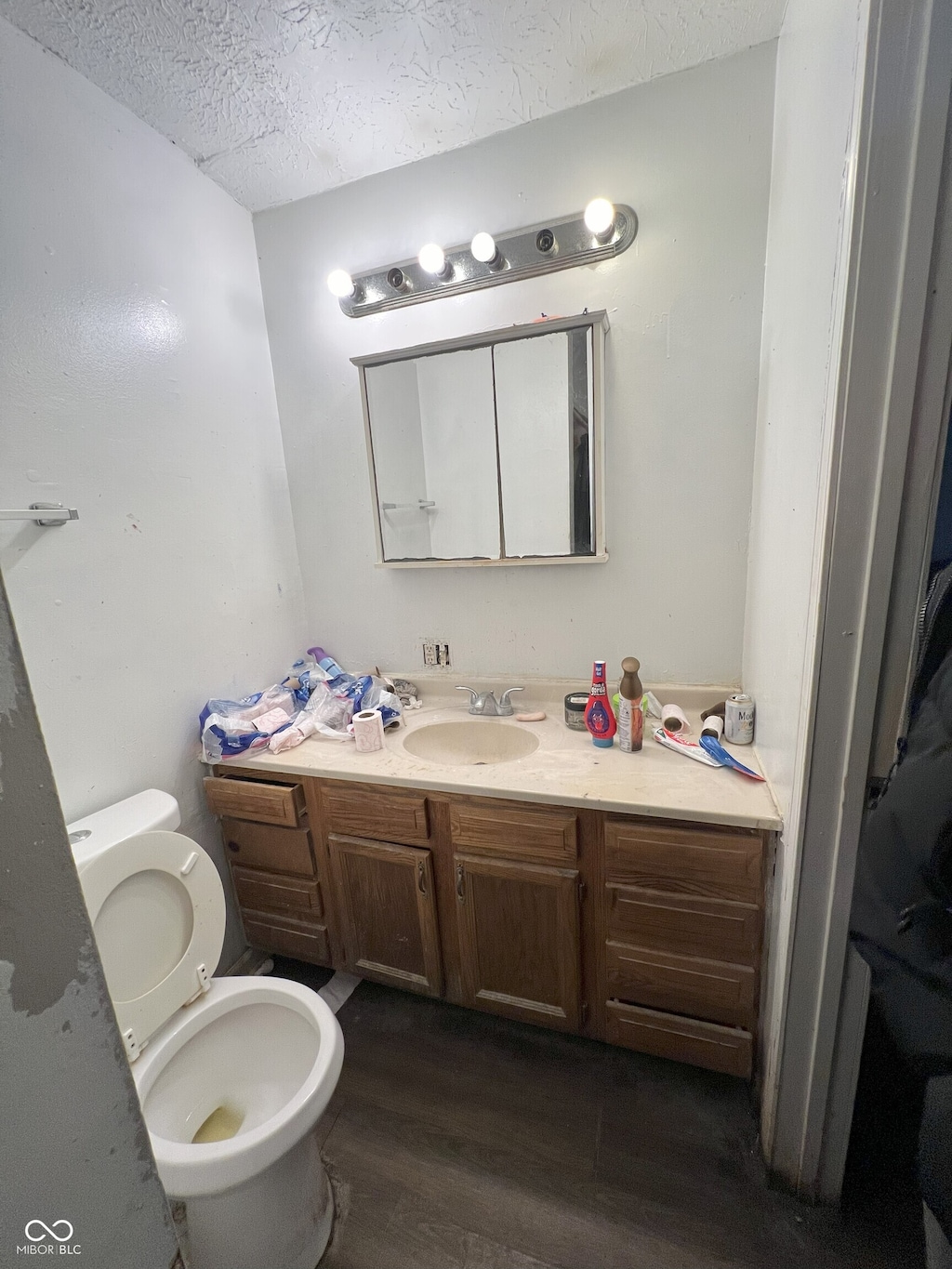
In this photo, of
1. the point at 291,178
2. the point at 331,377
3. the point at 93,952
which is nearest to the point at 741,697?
the point at 93,952

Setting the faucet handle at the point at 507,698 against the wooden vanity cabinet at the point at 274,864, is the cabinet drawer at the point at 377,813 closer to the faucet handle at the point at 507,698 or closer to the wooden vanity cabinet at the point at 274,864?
the wooden vanity cabinet at the point at 274,864

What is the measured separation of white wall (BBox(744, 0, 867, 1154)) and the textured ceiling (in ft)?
1.07

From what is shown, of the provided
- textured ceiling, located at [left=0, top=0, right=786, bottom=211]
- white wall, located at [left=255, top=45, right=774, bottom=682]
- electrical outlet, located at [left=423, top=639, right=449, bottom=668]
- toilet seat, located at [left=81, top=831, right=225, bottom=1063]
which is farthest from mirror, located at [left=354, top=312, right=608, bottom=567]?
toilet seat, located at [left=81, top=831, right=225, bottom=1063]

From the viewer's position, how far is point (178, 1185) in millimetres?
779

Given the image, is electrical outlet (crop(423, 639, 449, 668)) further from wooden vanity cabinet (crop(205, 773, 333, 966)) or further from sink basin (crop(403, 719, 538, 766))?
wooden vanity cabinet (crop(205, 773, 333, 966))

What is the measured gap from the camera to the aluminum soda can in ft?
4.03

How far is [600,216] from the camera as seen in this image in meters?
1.23

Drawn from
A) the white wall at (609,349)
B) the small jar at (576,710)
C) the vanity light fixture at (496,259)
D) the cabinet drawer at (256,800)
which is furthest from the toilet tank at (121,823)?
the vanity light fixture at (496,259)

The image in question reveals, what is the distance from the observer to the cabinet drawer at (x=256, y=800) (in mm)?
1344

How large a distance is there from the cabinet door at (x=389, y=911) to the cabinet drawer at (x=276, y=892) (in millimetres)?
97

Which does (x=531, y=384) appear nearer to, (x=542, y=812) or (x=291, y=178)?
(x=291, y=178)

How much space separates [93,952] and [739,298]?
5.54 feet

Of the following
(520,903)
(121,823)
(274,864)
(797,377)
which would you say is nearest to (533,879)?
(520,903)

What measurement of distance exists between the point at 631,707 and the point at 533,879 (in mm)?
492
